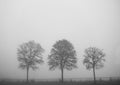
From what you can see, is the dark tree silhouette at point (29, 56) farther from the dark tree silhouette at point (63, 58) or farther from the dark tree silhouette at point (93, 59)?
the dark tree silhouette at point (93, 59)

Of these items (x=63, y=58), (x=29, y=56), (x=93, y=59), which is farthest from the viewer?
(x=93, y=59)

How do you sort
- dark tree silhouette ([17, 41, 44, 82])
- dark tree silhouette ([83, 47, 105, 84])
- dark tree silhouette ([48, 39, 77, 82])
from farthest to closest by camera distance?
dark tree silhouette ([83, 47, 105, 84]) < dark tree silhouette ([17, 41, 44, 82]) < dark tree silhouette ([48, 39, 77, 82])

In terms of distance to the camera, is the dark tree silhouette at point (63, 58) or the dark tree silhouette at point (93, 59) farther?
the dark tree silhouette at point (93, 59)

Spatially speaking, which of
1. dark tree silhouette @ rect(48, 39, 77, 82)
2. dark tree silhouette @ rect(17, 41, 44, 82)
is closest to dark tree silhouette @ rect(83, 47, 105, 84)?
dark tree silhouette @ rect(48, 39, 77, 82)

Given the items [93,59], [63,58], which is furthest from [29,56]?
[93,59]

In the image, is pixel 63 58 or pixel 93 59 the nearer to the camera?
pixel 63 58

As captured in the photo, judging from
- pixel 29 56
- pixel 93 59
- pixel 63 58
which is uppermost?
pixel 29 56

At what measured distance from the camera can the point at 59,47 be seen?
34281 millimetres

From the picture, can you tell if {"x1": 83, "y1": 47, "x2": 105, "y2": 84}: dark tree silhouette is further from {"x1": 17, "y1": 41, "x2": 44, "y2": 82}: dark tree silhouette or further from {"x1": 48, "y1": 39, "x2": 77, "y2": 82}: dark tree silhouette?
{"x1": 17, "y1": 41, "x2": 44, "y2": 82}: dark tree silhouette

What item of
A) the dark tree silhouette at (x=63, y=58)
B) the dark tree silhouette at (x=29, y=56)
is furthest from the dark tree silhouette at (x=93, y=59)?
the dark tree silhouette at (x=29, y=56)

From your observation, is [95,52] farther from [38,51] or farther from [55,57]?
[38,51]

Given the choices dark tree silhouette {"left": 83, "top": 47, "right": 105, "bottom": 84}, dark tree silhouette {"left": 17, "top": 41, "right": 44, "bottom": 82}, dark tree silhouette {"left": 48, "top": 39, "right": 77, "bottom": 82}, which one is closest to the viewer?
dark tree silhouette {"left": 48, "top": 39, "right": 77, "bottom": 82}

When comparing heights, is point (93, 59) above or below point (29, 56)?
below

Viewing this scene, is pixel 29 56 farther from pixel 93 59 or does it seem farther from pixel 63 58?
pixel 93 59
